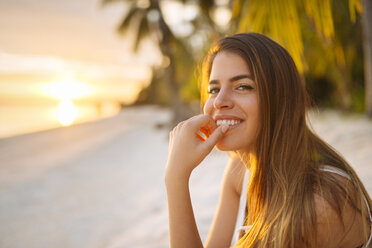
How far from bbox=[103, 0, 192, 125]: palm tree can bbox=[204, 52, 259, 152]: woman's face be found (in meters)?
11.7

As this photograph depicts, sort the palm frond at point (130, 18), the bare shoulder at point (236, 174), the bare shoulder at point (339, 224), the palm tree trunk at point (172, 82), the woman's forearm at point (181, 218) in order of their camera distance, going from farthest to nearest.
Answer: the palm frond at point (130, 18) < the palm tree trunk at point (172, 82) < the bare shoulder at point (236, 174) < the woman's forearm at point (181, 218) < the bare shoulder at point (339, 224)

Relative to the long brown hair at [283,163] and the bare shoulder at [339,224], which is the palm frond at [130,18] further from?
the bare shoulder at [339,224]

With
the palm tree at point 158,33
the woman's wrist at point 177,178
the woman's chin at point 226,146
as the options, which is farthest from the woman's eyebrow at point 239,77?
the palm tree at point 158,33

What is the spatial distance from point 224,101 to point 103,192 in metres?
5.66

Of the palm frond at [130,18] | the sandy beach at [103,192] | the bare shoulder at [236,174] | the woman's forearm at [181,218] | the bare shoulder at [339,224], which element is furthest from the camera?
the palm frond at [130,18]

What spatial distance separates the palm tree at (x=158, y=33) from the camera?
13.6 metres

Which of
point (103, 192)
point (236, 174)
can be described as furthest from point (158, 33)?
point (236, 174)

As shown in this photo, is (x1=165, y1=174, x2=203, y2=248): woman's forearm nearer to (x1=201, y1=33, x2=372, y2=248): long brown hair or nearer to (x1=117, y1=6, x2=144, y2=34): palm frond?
(x1=201, y1=33, x2=372, y2=248): long brown hair

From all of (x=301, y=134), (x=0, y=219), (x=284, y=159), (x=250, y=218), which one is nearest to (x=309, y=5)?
(x=301, y=134)

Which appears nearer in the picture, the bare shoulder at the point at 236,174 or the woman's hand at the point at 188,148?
the woman's hand at the point at 188,148

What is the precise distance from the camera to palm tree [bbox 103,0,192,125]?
13.6 metres

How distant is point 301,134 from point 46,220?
17.6 feet

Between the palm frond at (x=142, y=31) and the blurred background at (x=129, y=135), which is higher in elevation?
the palm frond at (x=142, y=31)

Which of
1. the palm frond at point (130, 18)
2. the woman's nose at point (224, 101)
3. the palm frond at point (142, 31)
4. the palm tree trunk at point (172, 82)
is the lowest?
the woman's nose at point (224, 101)
